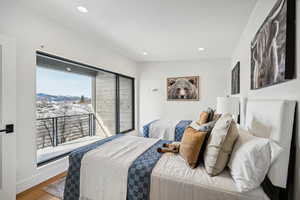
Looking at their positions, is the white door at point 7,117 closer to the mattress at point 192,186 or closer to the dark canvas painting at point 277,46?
the mattress at point 192,186

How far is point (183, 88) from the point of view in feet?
16.1

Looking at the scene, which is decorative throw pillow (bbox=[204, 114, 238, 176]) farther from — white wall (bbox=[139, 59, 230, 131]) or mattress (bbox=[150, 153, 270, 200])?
white wall (bbox=[139, 59, 230, 131])

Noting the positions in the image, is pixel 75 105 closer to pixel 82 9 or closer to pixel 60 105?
pixel 60 105

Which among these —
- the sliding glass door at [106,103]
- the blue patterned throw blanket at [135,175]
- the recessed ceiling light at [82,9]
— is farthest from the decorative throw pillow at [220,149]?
the sliding glass door at [106,103]

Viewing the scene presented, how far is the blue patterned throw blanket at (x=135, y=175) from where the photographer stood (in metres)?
1.32

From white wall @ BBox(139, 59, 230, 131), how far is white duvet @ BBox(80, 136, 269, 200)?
10.9 ft

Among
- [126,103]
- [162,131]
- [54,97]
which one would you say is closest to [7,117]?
[54,97]

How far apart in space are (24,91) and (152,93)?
3711 millimetres

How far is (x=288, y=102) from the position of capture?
1062 mm

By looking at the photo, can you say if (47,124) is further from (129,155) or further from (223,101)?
(223,101)

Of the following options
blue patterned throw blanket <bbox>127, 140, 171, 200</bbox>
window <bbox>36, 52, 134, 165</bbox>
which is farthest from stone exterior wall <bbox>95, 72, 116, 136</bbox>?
blue patterned throw blanket <bbox>127, 140, 171, 200</bbox>

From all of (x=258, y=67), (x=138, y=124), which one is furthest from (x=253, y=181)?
(x=138, y=124)

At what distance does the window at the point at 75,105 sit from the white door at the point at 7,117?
1.96 feet

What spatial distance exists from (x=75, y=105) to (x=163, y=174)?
3515 millimetres
